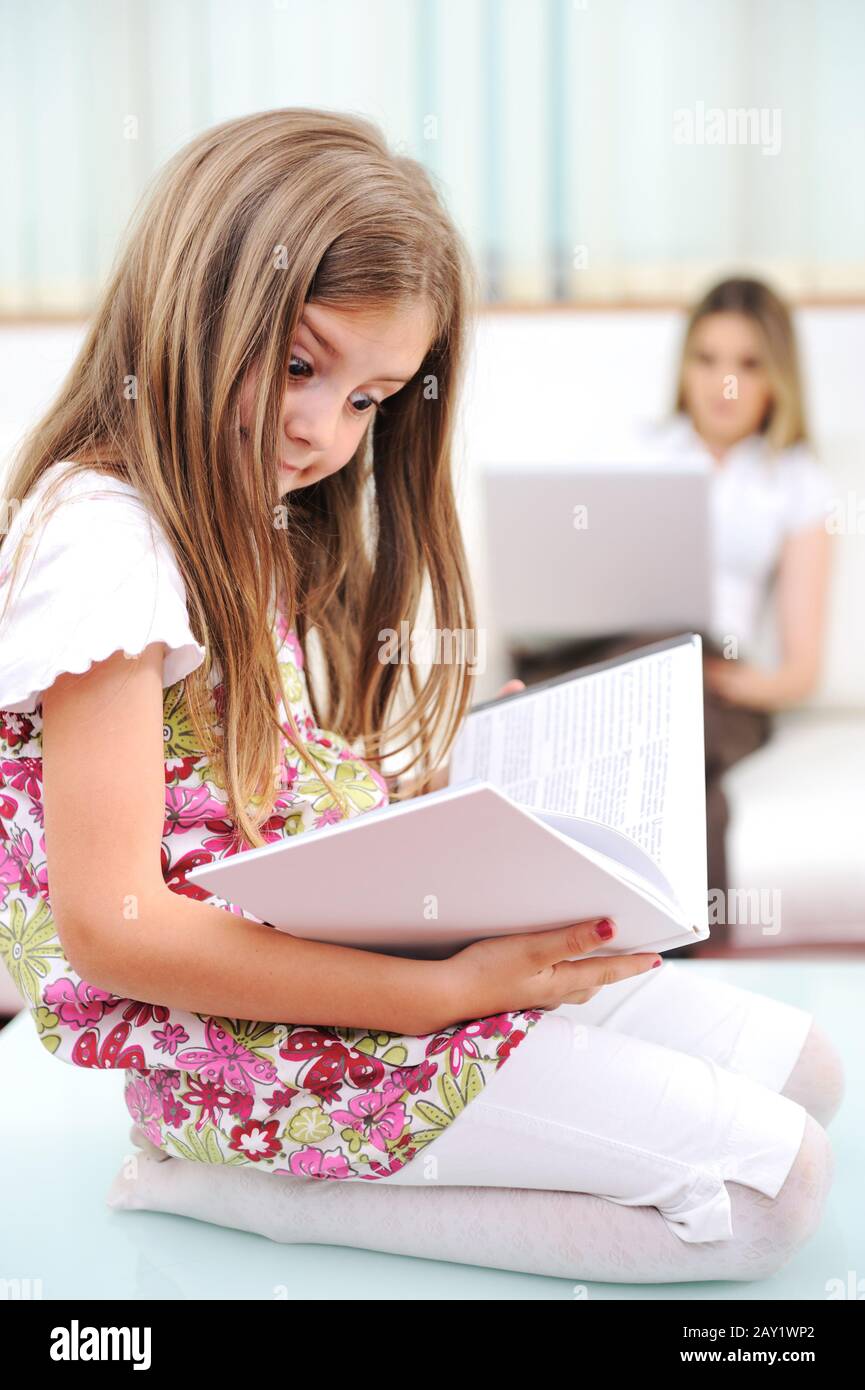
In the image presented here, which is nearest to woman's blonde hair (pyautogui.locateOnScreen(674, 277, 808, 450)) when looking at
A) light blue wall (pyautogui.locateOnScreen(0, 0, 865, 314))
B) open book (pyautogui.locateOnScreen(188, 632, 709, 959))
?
light blue wall (pyautogui.locateOnScreen(0, 0, 865, 314))

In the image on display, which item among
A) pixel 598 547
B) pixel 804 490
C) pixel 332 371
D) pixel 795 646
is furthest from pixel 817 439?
pixel 332 371

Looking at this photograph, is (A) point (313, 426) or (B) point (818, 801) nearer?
(A) point (313, 426)

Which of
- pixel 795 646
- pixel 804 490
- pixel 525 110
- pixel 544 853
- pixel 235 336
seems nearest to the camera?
pixel 544 853

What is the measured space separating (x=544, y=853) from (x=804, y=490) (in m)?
1.58

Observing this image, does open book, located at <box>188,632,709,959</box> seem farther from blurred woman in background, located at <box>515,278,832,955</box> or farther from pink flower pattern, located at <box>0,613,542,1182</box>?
blurred woman in background, located at <box>515,278,832,955</box>

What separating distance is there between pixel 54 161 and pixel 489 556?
1469 mm

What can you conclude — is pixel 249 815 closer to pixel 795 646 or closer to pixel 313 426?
pixel 313 426

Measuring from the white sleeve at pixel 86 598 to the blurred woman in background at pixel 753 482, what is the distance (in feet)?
4.15

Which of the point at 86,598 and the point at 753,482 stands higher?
the point at 86,598

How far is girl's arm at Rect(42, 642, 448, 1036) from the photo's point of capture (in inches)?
25.9

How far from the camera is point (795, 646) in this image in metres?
1.90

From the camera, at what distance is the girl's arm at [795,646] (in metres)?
1.89

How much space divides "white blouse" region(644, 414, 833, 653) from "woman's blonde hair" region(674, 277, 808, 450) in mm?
30

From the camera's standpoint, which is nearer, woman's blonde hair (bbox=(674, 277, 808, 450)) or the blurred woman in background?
the blurred woman in background
